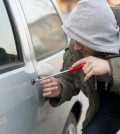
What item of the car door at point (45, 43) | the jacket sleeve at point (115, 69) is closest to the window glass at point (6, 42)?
the car door at point (45, 43)

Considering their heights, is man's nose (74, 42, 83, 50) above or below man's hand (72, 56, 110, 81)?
above

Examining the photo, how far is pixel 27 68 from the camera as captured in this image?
2715 millimetres

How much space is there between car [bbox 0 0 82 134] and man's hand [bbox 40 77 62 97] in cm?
4

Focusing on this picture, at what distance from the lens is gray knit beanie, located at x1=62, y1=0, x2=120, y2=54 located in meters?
2.46

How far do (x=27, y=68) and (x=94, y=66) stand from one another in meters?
0.47

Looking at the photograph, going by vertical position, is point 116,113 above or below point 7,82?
below

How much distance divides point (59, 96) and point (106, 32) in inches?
24.4

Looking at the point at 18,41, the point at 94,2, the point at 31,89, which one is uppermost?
the point at 94,2

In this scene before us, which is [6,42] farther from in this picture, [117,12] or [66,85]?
[117,12]

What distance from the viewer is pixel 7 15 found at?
2.77 meters

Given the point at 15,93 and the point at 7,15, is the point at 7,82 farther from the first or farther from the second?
the point at 7,15

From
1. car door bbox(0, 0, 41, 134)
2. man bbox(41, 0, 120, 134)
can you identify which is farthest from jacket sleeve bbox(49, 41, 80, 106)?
car door bbox(0, 0, 41, 134)

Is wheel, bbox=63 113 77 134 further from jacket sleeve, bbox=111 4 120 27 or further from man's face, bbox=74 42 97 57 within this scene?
jacket sleeve, bbox=111 4 120 27

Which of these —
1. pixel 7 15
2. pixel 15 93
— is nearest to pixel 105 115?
pixel 15 93
